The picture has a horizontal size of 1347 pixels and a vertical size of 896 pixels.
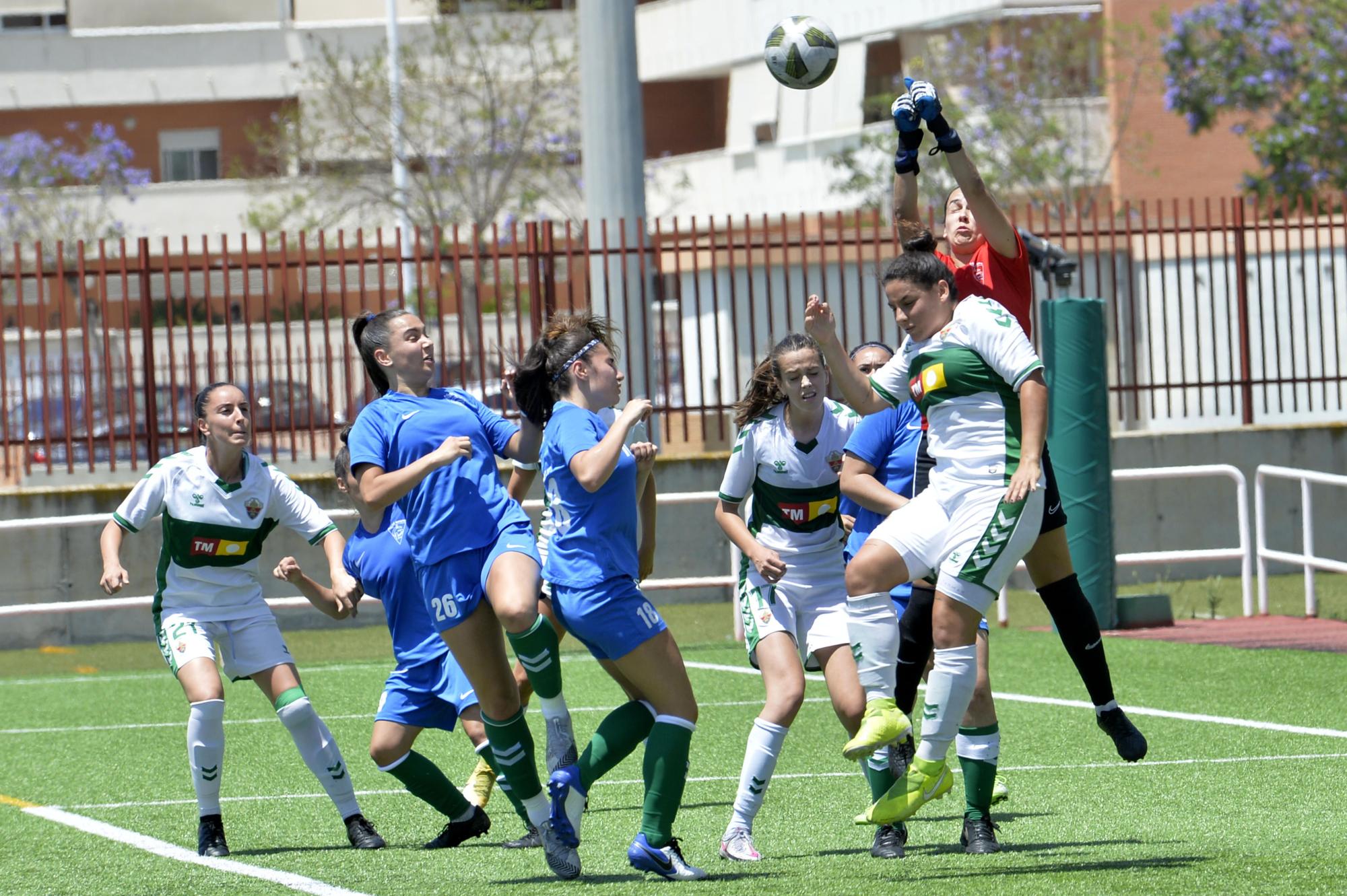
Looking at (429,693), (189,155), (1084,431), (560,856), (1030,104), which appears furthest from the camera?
(189,155)

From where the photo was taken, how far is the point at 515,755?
6.50 metres

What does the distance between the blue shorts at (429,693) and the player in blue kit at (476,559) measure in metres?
0.99

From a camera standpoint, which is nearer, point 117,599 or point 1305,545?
point 1305,545

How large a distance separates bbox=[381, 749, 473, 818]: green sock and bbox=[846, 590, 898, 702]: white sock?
1.73m

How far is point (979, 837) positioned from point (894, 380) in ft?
5.24

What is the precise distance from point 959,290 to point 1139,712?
3.80m

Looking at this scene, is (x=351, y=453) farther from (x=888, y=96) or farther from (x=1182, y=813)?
(x=888, y=96)

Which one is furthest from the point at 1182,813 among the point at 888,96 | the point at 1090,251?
the point at 888,96

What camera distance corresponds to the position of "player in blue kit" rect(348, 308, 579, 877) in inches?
250

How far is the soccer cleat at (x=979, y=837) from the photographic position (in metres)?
6.49

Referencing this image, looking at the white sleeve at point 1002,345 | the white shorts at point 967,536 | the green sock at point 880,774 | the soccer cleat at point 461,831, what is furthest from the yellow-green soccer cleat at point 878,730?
the soccer cleat at point 461,831

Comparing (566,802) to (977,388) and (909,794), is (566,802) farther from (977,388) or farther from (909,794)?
(977,388)

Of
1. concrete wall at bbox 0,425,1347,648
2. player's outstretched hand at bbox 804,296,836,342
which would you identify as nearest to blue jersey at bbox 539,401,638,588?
player's outstretched hand at bbox 804,296,836,342

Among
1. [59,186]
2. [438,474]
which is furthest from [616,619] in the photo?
[59,186]
